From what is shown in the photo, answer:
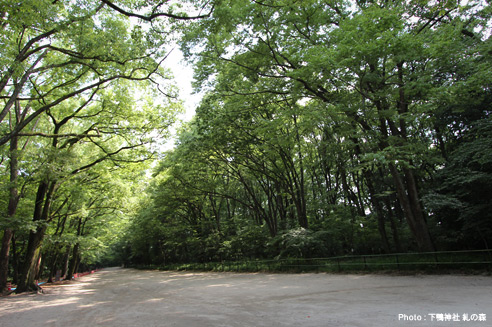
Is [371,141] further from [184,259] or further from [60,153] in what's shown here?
[184,259]

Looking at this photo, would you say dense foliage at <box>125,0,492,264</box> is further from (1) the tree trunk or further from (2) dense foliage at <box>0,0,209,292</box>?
(1) the tree trunk

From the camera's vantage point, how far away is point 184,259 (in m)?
31.6

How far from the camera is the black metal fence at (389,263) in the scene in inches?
352

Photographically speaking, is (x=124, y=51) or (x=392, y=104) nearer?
(x=124, y=51)

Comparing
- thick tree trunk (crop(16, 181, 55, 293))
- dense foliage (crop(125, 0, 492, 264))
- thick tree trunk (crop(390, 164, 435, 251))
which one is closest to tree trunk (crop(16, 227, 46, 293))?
thick tree trunk (crop(16, 181, 55, 293))

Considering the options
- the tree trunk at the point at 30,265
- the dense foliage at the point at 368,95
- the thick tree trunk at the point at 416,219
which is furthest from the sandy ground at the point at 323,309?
the tree trunk at the point at 30,265

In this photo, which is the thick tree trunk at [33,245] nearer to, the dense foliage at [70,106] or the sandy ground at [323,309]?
the dense foliage at [70,106]

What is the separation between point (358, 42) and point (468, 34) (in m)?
6.71

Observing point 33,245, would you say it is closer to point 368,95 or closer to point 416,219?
point 368,95

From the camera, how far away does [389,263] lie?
1051 cm

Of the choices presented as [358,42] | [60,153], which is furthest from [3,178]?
[358,42]

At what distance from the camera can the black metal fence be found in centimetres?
895

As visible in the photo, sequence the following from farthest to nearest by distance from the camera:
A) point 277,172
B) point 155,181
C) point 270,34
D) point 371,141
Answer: point 155,181 < point 277,172 < point 371,141 < point 270,34

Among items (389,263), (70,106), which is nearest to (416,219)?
(389,263)
